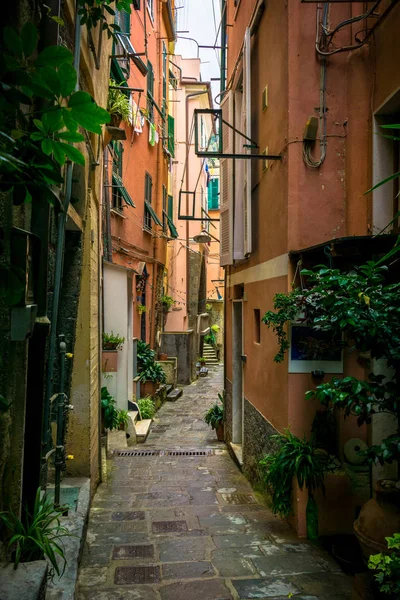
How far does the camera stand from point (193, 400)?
1773 cm

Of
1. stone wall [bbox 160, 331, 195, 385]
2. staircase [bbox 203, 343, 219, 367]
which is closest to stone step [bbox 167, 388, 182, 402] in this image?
stone wall [bbox 160, 331, 195, 385]

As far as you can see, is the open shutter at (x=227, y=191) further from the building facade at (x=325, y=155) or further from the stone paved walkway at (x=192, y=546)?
the stone paved walkway at (x=192, y=546)

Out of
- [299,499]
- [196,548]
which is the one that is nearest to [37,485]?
[196,548]

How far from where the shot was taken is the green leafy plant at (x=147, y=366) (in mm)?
15188

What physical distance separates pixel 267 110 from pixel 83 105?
598 centimetres

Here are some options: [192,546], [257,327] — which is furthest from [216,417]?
[192,546]

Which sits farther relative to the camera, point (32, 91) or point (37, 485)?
point (37, 485)

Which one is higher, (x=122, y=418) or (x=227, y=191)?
(x=227, y=191)

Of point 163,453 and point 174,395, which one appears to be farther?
point 174,395

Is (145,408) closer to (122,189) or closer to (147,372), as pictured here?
(147,372)

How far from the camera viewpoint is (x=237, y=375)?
401 inches

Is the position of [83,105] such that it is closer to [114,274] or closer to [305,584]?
[305,584]

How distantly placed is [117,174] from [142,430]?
21.4ft

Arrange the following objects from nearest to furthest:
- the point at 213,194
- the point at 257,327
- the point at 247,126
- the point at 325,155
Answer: the point at 325,155 < the point at 247,126 < the point at 257,327 < the point at 213,194
